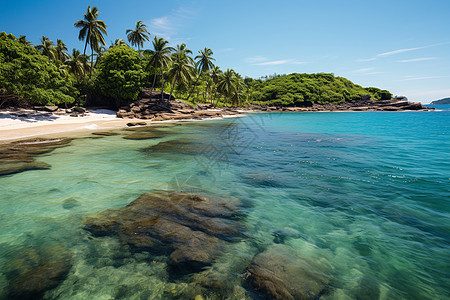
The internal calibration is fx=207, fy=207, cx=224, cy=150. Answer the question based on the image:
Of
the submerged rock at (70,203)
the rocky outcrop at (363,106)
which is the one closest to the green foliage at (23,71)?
the submerged rock at (70,203)

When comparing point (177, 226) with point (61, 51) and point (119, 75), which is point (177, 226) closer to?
point (119, 75)

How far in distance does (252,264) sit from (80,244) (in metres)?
3.27

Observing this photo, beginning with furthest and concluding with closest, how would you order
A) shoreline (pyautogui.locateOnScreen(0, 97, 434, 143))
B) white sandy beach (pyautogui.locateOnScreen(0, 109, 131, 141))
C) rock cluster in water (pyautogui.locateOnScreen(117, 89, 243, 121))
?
rock cluster in water (pyautogui.locateOnScreen(117, 89, 243, 121)) → shoreline (pyautogui.locateOnScreen(0, 97, 434, 143)) → white sandy beach (pyautogui.locateOnScreen(0, 109, 131, 141))

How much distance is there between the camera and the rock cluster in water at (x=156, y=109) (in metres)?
37.2

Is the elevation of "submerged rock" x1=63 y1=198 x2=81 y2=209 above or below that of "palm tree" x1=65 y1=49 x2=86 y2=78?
below

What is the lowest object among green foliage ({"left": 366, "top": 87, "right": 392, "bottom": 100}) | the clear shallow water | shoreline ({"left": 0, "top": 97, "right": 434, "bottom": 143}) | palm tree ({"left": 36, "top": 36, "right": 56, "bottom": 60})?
the clear shallow water

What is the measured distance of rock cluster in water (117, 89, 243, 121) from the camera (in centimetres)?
3716

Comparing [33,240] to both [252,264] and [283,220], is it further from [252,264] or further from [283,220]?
[283,220]

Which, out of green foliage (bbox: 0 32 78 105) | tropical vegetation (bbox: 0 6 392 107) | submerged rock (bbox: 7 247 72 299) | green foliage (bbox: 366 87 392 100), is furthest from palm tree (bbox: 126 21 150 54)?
green foliage (bbox: 366 87 392 100)

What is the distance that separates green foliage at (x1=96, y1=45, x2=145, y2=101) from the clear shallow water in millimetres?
29324

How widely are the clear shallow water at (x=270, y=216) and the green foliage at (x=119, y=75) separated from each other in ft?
96.2

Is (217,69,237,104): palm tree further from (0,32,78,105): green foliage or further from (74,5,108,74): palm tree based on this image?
(0,32,78,105): green foliage

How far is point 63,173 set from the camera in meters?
8.38

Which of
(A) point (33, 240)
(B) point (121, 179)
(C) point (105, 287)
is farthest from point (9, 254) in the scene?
(B) point (121, 179)
